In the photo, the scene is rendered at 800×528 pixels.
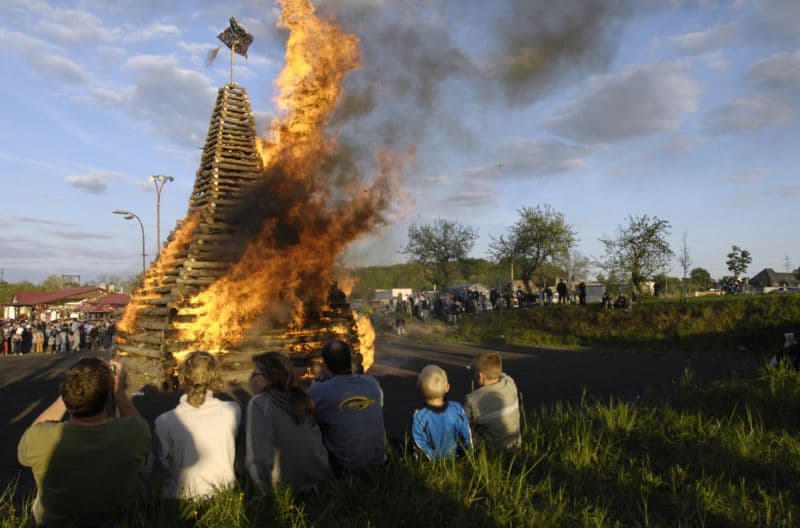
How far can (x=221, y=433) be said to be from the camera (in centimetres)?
429

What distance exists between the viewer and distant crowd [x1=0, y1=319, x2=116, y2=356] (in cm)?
3050

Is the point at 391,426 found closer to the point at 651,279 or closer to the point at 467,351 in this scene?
the point at 467,351

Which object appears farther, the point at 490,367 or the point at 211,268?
the point at 211,268

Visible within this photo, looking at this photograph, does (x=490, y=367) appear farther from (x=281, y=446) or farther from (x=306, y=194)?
(x=306, y=194)

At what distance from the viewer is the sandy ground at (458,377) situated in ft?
35.7

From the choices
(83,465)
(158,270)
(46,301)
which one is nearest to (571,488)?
(83,465)

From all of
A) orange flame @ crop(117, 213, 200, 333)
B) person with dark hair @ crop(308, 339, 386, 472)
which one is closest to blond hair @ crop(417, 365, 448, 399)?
person with dark hair @ crop(308, 339, 386, 472)

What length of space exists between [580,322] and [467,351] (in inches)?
301

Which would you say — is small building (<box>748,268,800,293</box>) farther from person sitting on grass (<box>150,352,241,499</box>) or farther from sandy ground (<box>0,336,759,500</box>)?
person sitting on grass (<box>150,352,241,499</box>)

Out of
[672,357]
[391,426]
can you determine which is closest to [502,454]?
[391,426]

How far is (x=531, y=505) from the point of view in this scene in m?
4.32

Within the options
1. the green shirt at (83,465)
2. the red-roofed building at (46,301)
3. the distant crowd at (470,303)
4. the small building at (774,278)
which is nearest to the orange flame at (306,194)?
the green shirt at (83,465)

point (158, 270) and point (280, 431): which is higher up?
point (158, 270)

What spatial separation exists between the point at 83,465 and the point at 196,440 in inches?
32.1
